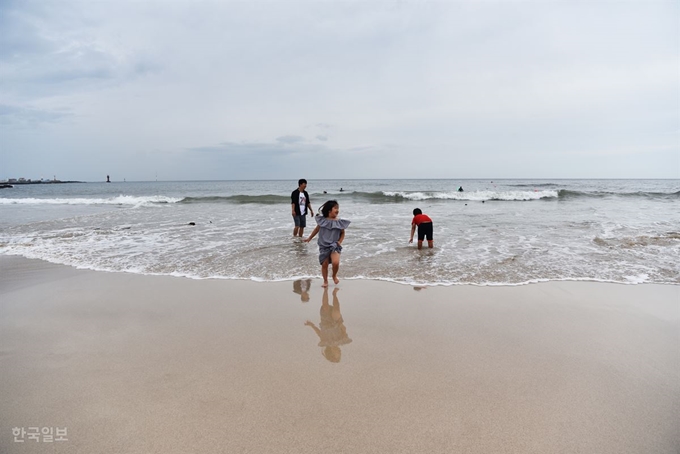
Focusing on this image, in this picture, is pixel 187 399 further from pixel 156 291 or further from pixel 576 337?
pixel 576 337

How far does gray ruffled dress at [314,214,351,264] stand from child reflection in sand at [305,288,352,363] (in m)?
1.33

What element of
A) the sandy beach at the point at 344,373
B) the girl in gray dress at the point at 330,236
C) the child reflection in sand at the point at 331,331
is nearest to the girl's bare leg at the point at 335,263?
the girl in gray dress at the point at 330,236

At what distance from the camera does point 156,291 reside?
5.56 metres

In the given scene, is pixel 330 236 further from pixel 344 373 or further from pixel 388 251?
pixel 344 373

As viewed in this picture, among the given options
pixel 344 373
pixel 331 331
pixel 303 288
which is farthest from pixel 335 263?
pixel 344 373

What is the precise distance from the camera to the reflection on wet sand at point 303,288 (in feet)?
17.4

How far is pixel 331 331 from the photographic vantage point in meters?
4.00

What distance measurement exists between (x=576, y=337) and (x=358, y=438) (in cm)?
281

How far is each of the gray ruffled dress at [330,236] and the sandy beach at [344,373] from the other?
1.16m

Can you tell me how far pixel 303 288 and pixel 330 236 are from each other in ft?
3.43

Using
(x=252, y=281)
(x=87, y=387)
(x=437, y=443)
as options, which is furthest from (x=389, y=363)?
(x=252, y=281)

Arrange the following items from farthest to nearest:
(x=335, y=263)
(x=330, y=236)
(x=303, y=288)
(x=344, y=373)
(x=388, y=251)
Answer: (x=388, y=251) < (x=330, y=236) < (x=335, y=263) < (x=303, y=288) < (x=344, y=373)

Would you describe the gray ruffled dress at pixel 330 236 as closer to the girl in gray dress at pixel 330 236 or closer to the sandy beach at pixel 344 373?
the girl in gray dress at pixel 330 236

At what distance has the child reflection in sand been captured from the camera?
3.48 m
